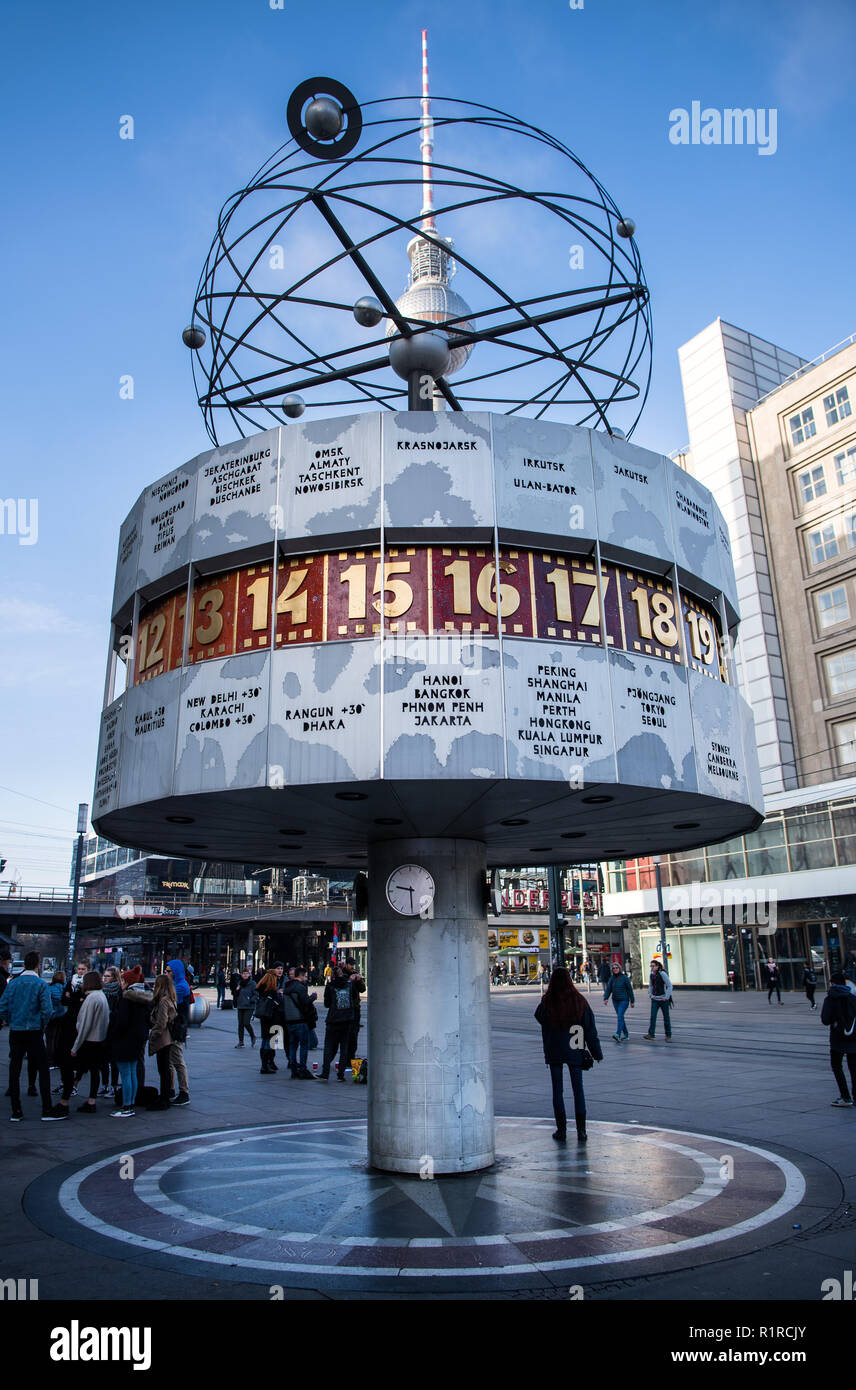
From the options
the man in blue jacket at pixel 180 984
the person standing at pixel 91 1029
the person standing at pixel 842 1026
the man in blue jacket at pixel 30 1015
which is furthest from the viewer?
the man in blue jacket at pixel 180 984

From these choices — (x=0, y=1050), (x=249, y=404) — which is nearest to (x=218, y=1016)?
(x=0, y=1050)

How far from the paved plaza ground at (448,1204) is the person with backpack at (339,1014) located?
224cm

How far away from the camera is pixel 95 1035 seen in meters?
14.4

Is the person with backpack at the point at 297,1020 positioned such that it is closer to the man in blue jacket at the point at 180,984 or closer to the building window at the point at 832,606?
the man in blue jacket at the point at 180,984

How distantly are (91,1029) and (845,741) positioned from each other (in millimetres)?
45863

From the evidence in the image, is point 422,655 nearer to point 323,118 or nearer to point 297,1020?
point 323,118

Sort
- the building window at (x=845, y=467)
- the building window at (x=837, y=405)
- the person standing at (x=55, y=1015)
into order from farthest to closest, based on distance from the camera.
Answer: the building window at (x=837, y=405) < the building window at (x=845, y=467) < the person standing at (x=55, y=1015)

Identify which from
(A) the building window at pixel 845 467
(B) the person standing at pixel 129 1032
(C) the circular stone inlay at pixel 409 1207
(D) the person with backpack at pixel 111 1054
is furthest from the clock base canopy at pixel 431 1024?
(A) the building window at pixel 845 467

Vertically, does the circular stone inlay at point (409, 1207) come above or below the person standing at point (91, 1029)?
below

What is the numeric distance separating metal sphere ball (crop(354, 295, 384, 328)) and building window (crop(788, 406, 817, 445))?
163ft

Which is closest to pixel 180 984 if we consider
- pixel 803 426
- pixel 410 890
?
pixel 410 890

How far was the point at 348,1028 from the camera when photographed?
59.6ft

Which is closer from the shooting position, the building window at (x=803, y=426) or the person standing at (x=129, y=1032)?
the person standing at (x=129, y=1032)

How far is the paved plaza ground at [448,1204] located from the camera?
20.6 feet
